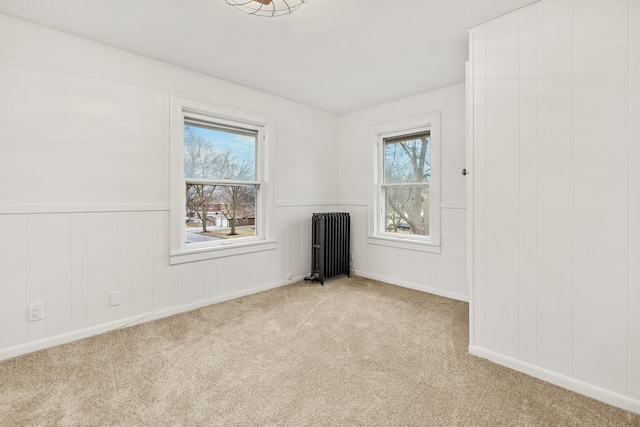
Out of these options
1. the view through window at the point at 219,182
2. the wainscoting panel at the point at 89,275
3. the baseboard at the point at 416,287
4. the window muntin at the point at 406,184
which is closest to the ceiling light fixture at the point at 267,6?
the view through window at the point at 219,182

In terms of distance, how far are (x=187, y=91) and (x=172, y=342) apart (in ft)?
7.43

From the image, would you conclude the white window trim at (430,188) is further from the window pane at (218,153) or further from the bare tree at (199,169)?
the bare tree at (199,169)

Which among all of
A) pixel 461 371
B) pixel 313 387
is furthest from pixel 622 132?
pixel 313 387

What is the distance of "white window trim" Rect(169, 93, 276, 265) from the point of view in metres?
2.87

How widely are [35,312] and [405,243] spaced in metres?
3.51

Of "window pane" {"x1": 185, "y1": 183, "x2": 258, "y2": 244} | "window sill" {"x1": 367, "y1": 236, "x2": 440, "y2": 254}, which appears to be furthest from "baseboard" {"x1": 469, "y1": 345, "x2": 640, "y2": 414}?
"window pane" {"x1": 185, "y1": 183, "x2": 258, "y2": 244}

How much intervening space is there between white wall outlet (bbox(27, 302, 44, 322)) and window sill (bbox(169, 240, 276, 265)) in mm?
930

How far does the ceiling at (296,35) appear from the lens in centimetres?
199

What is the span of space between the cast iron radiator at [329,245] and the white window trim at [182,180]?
57 centimetres

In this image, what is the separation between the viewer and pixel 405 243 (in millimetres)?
3779

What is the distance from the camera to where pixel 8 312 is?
2109 millimetres

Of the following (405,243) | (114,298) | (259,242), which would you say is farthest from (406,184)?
(114,298)

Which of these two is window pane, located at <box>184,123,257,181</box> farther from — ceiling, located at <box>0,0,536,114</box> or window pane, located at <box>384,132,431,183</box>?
window pane, located at <box>384,132,431,183</box>

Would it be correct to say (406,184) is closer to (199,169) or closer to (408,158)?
(408,158)
